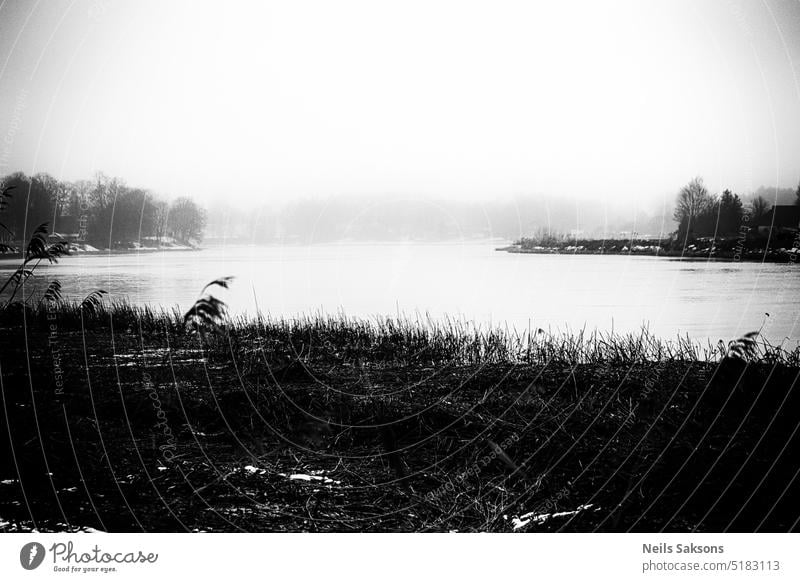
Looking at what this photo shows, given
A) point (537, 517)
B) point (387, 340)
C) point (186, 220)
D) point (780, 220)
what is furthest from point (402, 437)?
point (780, 220)

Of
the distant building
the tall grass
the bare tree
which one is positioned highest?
the bare tree

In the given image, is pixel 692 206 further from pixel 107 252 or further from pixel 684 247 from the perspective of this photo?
pixel 107 252

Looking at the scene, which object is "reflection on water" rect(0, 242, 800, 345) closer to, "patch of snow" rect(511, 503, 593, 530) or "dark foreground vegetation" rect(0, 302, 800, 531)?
"dark foreground vegetation" rect(0, 302, 800, 531)

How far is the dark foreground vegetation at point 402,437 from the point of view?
3.20 meters

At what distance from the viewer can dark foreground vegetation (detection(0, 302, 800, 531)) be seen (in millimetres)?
3203

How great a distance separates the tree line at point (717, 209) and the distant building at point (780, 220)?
0.05 meters

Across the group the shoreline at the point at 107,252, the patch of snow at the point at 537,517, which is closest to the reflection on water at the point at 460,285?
the shoreline at the point at 107,252

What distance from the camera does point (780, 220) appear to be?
473 centimetres

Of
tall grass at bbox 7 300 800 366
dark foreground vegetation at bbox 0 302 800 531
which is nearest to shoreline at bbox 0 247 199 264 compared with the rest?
tall grass at bbox 7 300 800 366

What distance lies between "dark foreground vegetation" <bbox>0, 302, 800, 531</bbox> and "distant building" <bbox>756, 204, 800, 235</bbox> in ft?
2.93

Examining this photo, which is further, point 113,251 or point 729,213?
point 113,251

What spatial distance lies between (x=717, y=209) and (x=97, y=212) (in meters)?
5.30

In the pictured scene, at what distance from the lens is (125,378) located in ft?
15.7
